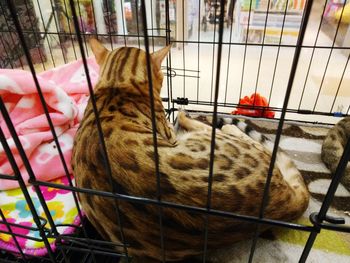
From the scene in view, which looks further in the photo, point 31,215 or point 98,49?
point 98,49

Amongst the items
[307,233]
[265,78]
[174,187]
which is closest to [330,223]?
[174,187]

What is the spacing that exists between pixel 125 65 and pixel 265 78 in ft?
5.03

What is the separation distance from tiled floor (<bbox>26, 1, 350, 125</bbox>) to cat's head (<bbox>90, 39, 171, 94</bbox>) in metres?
0.65

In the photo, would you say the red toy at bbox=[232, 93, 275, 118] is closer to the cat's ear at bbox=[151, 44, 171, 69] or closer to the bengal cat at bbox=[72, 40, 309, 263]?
the cat's ear at bbox=[151, 44, 171, 69]

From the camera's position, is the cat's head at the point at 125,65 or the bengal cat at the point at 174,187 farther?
the cat's head at the point at 125,65

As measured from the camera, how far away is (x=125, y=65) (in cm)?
122

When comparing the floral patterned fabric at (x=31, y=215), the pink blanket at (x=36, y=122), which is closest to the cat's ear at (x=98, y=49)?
the pink blanket at (x=36, y=122)

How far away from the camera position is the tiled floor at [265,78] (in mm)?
2023

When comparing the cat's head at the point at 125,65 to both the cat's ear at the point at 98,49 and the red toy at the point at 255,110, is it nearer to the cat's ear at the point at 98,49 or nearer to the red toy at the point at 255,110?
the cat's ear at the point at 98,49

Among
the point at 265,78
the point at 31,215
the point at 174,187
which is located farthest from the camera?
the point at 265,78

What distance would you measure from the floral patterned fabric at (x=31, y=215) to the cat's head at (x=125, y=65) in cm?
50

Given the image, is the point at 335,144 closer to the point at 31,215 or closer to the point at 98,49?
the point at 98,49

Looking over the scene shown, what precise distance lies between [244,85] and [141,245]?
1779 millimetres

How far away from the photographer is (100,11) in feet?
9.91
